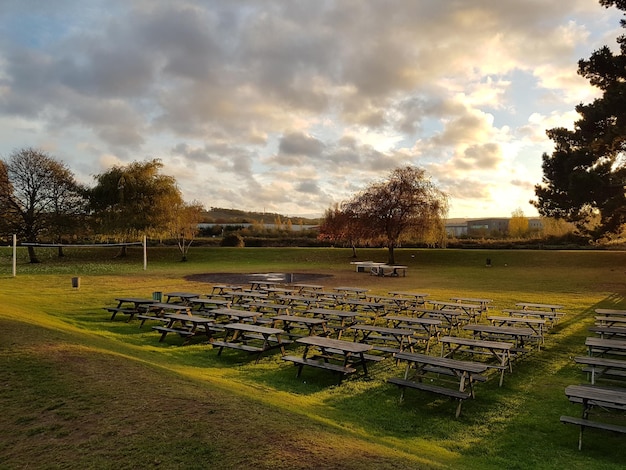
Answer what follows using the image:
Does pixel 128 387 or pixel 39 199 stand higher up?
pixel 39 199

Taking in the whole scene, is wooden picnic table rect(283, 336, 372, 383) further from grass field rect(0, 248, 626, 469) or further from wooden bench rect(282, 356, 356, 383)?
grass field rect(0, 248, 626, 469)

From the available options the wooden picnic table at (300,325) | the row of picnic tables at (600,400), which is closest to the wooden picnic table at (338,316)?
the wooden picnic table at (300,325)

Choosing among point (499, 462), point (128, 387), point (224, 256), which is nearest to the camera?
point (499, 462)

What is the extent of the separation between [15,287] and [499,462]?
760 inches

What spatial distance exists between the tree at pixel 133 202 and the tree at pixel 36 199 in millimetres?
2232

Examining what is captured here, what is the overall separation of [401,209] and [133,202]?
21920 mm

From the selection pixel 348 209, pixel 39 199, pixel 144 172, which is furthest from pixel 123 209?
pixel 348 209

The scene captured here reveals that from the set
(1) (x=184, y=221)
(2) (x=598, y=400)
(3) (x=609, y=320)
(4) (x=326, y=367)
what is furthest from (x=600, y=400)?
(1) (x=184, y=221)

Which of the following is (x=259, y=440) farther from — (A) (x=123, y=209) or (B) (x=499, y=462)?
(A) (x=123, y=209)

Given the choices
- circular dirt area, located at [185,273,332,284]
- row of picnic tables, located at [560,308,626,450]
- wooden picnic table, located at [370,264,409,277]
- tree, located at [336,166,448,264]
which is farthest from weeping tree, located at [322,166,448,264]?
row of picnic tables, located at [560,308,626,450]

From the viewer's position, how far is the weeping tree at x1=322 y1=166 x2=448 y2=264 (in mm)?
31312

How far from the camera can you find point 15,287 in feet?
58.0

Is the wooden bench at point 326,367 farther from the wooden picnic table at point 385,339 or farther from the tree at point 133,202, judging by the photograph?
the tree at point 133,202

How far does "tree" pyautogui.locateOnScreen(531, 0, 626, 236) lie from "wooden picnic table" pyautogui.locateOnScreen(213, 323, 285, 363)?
1389 centimetres
